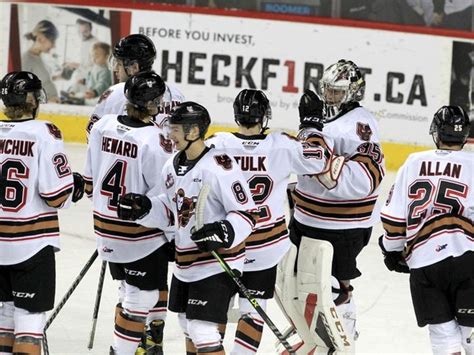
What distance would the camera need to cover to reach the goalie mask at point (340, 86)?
Result: 17.5 ft

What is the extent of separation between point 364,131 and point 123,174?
3.39ft

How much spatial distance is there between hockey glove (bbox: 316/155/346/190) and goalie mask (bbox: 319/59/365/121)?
29cm

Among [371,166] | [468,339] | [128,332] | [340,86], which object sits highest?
[340,86]

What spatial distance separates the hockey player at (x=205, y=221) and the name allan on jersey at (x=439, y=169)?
0.65 meters

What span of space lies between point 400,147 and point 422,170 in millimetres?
5179

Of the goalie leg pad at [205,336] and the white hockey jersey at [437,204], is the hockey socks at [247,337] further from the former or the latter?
the white hockey jersey at [437,204]

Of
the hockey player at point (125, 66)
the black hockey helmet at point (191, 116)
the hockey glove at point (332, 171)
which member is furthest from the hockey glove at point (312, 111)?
the hockey player at point (125, 66)

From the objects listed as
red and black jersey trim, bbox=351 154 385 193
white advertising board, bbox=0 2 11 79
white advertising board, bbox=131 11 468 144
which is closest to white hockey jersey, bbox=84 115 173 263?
red and black jersey trim, bbox=351 154 385 193

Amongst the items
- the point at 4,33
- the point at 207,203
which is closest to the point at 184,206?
the point at 207,203

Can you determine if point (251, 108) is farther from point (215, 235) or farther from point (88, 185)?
point (88, 185)

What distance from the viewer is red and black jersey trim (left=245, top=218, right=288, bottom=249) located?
496cm

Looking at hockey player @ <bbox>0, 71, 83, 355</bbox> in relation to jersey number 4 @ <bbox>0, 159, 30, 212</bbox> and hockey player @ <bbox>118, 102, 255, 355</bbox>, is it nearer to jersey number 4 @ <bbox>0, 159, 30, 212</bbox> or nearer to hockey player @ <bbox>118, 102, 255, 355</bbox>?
jersey number 4 @ <bbox>0, 159, 30, 212</bbox>

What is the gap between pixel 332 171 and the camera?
202 inches

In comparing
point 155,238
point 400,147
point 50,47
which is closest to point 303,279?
point 155,238
